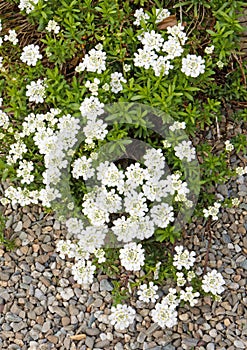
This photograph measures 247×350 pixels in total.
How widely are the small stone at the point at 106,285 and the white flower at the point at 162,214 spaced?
0.47m

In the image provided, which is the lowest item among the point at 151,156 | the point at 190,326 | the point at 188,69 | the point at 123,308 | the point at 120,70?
the point at 190,326

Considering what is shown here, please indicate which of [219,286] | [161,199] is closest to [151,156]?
[161,199]

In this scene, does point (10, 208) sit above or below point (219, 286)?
above

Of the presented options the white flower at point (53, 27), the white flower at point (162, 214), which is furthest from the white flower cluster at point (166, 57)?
the white flower at point (162, 214)

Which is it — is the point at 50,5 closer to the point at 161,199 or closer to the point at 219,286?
the point at 161,199

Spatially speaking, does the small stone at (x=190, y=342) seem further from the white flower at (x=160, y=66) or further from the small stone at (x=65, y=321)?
the white flower at (x=160, y=66)

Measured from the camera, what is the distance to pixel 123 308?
2.62 metres

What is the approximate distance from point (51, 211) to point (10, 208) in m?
0.27

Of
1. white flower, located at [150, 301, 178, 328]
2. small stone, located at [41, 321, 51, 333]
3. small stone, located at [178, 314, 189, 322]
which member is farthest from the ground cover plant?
small stone, located at [41, 321, 51, 333]

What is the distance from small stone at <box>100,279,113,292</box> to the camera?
9.62ft

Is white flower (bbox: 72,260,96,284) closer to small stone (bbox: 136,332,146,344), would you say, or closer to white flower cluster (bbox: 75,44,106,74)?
small stone (bbox: 136,332,146,344)

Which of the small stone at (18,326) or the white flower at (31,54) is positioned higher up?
the white flower at (31,54)

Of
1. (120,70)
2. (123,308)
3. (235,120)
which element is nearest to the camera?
(123,308)

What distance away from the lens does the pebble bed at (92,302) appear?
2.82 metres
